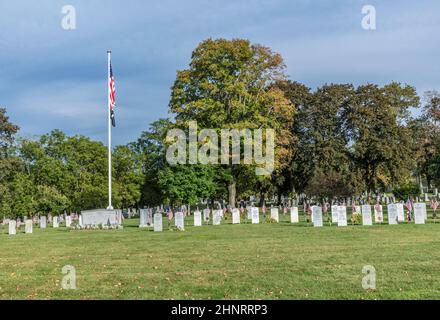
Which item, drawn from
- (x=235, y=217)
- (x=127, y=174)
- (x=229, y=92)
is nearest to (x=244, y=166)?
(x=229, y=92)

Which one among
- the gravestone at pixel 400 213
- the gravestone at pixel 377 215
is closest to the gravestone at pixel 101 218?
the gravestone at pixel 377 215

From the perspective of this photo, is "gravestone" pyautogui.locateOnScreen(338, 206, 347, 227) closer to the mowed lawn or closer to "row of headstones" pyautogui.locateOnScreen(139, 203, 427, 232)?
"row of headstones" pyautogui.locateOnScreen(139, 203, 427, 232)

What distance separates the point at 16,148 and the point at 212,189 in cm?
2265

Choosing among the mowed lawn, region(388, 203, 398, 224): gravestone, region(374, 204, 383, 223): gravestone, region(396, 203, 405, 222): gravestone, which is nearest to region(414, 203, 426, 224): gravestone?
region(388, 203, 398, 224): gravestone

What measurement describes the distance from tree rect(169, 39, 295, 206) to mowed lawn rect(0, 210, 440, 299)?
22513 mm

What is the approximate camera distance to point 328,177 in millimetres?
46812

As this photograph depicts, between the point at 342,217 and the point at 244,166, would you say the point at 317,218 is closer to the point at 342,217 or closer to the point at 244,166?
the point at 342,217

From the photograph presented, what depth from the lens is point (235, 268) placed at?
10.9 meters

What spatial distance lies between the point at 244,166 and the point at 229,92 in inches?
242

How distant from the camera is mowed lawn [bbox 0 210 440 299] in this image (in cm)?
848

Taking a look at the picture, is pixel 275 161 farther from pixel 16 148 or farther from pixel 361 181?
pixel 16 148

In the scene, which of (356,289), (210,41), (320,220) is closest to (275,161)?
(210,41)

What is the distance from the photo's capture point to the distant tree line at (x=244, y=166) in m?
40.1
